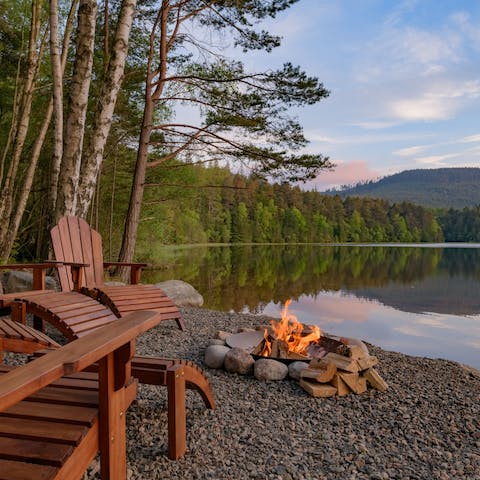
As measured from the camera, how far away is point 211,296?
425 inches

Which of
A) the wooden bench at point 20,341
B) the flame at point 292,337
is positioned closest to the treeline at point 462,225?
the flame at point 292,337

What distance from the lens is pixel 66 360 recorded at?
1.07 metres

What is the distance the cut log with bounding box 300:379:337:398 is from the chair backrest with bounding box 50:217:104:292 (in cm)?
225

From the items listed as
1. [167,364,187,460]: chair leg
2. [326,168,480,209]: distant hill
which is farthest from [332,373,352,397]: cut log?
[326,168,480,209]: distant hill

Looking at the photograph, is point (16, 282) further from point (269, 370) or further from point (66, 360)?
point (66, 360)

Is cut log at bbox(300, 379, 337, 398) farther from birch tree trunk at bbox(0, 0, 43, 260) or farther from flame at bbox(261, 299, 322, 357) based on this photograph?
birch tree trunk at bbox(0, 0, 43, 260)

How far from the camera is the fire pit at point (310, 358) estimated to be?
301 centimetres

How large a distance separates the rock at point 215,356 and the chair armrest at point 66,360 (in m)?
2.03

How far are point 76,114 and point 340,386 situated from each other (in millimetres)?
3988

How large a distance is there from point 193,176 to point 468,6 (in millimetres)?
9164

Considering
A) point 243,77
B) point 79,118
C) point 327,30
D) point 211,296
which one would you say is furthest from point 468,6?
point 79,118

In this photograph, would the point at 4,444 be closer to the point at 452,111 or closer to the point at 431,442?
the point at 431,442

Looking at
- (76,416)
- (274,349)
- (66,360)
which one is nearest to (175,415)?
(76,416)

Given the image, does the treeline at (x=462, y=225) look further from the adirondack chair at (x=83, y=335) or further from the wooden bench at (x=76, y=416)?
the wooden bench at (x=76, y=416)
